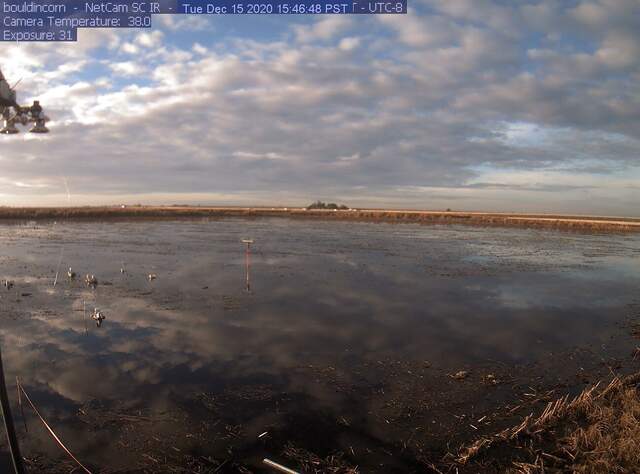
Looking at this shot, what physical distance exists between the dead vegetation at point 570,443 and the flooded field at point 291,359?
52 centimetres

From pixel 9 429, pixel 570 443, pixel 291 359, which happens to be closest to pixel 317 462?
pixel 570 443

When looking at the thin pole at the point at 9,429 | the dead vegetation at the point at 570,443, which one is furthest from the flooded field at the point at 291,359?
the thin pole at the point at 9,429

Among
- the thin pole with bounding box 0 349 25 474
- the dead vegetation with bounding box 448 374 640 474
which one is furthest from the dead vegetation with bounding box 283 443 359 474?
the thin pole with bounding box 0 349 25 474

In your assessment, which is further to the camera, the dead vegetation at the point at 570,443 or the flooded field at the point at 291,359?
the flooded field at the point at 291,359

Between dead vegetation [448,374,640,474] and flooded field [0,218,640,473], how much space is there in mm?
524

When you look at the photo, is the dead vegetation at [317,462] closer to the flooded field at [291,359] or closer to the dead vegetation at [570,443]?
the flooded field at [291,359]

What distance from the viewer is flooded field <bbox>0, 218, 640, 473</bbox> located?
6461 mm

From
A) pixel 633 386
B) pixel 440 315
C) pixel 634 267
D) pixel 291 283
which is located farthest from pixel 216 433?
pixel 634 267

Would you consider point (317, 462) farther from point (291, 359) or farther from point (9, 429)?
point (291, 359)

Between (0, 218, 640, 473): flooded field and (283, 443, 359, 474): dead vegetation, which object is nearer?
(283, 443, 359, 474): dead vegetation

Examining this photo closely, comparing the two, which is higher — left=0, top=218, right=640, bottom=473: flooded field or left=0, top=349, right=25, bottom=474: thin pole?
left=0, top=349, right=25, bottom=474: thin pole

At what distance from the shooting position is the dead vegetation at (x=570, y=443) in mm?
5469

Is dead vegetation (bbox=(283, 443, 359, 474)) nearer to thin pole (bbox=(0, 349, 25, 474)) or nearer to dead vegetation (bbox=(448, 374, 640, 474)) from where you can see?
dead vegetation (bbox=(448, 374, 640, 474))

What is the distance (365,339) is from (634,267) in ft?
78.4
